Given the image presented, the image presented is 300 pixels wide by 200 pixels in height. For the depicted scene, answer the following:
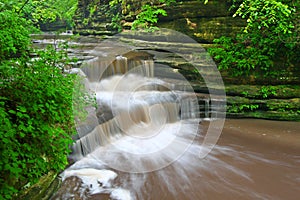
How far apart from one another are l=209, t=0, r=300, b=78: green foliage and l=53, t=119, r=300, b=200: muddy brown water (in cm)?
203

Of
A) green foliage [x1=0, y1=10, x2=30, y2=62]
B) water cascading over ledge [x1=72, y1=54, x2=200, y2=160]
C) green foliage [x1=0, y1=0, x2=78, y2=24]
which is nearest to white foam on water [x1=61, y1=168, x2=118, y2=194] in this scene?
water cascading over ledge [x1=72, y1=54, x2=200, y2=160]

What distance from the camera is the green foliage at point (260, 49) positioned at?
19.2 ft

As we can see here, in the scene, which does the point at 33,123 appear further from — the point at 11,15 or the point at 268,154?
the point at 268,154

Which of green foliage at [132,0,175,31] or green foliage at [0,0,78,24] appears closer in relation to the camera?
green foliage at [0,0,78,24]

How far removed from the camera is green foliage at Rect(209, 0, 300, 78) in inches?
230

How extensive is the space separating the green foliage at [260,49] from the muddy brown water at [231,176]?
2029 mm

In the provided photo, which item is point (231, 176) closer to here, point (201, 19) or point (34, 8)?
point (201, 19)

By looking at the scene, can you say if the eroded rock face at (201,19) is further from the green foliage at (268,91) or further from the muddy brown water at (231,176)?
the muddy brown water at (231,176)

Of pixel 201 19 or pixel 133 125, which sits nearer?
pixel 133 125

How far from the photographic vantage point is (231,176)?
371 cm

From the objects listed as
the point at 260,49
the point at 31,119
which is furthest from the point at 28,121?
the point at 260,49

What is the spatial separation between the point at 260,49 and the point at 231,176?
161 inches

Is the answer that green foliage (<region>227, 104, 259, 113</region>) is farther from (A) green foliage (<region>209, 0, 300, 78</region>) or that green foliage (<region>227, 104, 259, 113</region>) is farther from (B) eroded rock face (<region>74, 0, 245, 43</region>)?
(B) eroded rock face (<region>74, 0, 245, 43</region>)

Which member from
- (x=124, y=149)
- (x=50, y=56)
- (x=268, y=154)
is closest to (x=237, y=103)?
(x=268, y=154)
